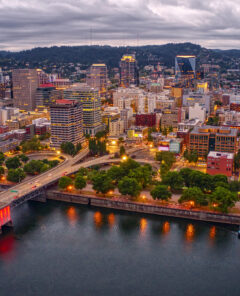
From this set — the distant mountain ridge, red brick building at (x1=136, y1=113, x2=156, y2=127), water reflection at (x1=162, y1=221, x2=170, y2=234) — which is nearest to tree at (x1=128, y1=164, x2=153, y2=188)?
water reflection at (x1=162, y1=221, x2=170, y2=234)

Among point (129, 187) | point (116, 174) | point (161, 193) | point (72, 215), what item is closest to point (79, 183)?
point (72, 215)

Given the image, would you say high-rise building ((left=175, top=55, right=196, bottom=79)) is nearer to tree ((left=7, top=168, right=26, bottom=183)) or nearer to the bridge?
the bridge

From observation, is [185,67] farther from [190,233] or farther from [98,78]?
[190,233]

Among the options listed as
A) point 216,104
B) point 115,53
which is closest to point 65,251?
point 216,104

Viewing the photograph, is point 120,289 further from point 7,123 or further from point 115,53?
point 115,53

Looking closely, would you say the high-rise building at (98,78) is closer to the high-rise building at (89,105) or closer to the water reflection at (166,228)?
the high-rise building at (89,105)

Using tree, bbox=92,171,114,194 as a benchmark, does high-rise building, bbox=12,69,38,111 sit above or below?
above
